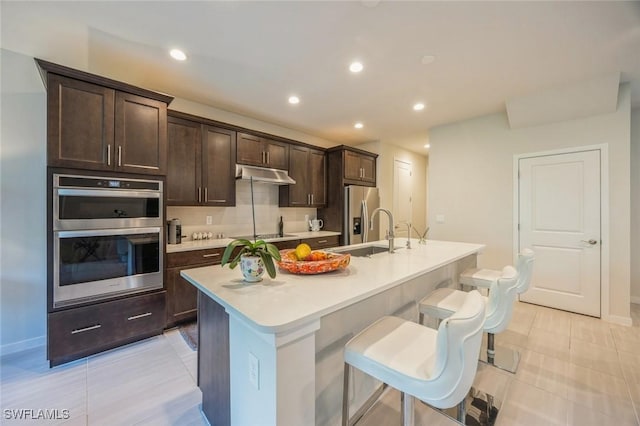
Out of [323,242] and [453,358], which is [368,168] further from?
[453,358]

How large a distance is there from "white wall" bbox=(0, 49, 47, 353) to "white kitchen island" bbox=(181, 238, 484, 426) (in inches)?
81.3

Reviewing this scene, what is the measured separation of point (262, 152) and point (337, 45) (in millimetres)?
1914

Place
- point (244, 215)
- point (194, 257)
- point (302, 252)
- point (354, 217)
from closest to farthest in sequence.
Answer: point (302, 252), point (194, 257), point (244, 215), point (354, 217)

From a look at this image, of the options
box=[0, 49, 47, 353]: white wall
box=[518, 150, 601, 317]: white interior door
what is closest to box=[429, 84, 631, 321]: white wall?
box=[518, 150, 601, 317]: white interior door

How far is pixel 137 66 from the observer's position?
97.5 inches

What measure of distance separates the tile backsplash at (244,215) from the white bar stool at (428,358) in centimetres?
286

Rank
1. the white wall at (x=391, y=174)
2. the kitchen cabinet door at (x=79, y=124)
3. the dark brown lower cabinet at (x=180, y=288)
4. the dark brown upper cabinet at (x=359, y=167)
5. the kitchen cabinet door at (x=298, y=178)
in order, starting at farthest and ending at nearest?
the white wall at (x=391, y=174)
the dark brown upper cabinet at (x=359, y=167)
the kitchen cabinet door at (x=298, y=178)
the dark brown lower cabinet at (x=180, y=288)
the kitchen cabinet door at (x=79, y=124)

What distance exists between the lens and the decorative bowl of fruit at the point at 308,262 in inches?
56.7

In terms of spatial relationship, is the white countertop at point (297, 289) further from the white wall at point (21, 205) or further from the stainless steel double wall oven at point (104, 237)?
the white wall at point (21, 205)

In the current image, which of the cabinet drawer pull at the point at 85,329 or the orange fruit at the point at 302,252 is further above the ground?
the orange fruit at the point at 302,252

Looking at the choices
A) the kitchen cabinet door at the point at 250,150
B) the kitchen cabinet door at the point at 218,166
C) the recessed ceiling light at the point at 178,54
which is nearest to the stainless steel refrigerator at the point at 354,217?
the kitchen cabinet door at the point at 250,150

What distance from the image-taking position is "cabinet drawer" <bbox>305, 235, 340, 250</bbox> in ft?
13.2

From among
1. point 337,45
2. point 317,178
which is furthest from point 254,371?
point 317,178

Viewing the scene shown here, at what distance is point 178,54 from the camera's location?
2.29 meters
